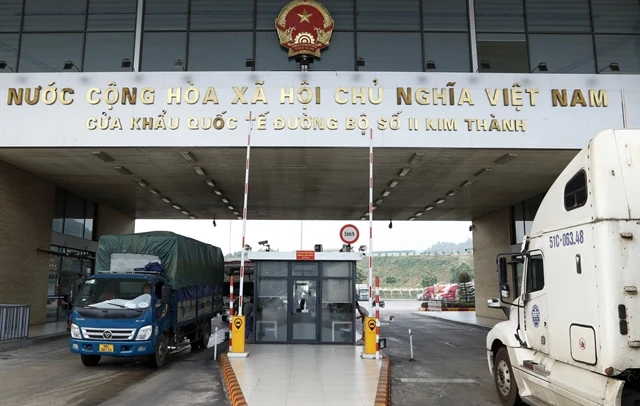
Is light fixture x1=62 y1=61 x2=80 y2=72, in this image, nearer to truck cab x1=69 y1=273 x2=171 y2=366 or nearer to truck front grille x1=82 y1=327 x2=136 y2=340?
truck cab x1=69 y1=273 x2=171 y2=366

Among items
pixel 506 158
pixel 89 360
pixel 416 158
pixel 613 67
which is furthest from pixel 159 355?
pixel 613 67

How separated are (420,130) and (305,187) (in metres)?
6.94

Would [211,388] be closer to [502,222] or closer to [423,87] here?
[423,87]

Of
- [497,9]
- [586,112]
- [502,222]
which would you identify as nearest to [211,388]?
[586,112]

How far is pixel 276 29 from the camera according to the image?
15.7 m

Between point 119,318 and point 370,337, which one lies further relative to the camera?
point 370,337

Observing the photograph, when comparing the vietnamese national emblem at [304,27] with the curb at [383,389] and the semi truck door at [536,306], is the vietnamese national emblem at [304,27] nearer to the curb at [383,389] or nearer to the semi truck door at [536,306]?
the curb at [383,389]

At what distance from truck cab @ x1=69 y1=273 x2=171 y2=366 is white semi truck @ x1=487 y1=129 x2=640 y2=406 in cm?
762

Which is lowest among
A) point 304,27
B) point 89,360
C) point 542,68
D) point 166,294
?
point 89,360

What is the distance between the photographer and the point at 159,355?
11484 millimetres

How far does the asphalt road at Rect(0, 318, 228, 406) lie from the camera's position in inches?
327

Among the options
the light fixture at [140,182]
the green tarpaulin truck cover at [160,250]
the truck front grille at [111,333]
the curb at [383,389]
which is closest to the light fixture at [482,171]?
the curb at [383,389]

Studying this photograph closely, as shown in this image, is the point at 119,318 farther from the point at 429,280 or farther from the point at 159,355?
the point at 429,280

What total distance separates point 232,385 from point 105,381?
3.08 metres
